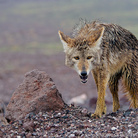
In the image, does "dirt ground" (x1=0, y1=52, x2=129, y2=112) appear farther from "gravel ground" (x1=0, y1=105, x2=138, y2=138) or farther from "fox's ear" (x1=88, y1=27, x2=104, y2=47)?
"gravel ground" (x1=0, y1=105, x2=138, y2=138)

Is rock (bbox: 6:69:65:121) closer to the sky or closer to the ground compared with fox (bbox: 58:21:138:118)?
closer to the ground

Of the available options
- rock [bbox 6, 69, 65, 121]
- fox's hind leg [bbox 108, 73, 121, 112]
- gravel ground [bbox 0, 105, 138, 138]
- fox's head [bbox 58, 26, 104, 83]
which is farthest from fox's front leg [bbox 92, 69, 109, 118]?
fox's hind leg [bbox 108, 73, 121, 112]

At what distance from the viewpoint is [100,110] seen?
8.94 meters

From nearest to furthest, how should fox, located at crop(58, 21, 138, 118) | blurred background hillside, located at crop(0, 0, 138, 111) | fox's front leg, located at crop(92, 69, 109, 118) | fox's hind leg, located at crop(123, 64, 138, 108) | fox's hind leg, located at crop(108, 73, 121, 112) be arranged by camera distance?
fox, located at crop(58, 21, 138, 118) < fox's front leg, located at crop(92, 69, 109, 118) < fox's hind leg, located at crop(123, 64, 138, 108) < fox's hind leg, located at crop(108, 73, 121, 112) < blurred background hillside, located at crop(0, 0, 138, 111)

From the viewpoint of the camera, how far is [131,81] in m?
9.73

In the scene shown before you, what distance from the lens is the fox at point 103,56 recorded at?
8328mm

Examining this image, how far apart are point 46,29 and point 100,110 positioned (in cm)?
4146

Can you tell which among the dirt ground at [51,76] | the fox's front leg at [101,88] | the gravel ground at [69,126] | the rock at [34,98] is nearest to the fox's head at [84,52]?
the fox's front leg at [101,88]

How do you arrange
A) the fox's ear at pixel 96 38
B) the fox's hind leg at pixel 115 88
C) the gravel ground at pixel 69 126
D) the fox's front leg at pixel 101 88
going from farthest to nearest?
1. the fox's hind leg at pixel 115 88
2. the fox's front leg at pixel 101 88
3. the fox's ear at pixel 96 38
4. the gravel ground at pixel 69 126

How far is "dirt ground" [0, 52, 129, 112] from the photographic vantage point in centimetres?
1742

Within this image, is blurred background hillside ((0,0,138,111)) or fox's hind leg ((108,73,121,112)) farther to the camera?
blurred background hillside ((0,0,138,111))

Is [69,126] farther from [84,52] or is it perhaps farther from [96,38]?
[96,38]

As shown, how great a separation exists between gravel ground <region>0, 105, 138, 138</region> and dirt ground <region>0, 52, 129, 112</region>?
5.71 metres

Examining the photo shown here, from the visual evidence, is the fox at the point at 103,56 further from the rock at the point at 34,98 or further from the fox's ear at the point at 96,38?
the rock at the point at 34,98
